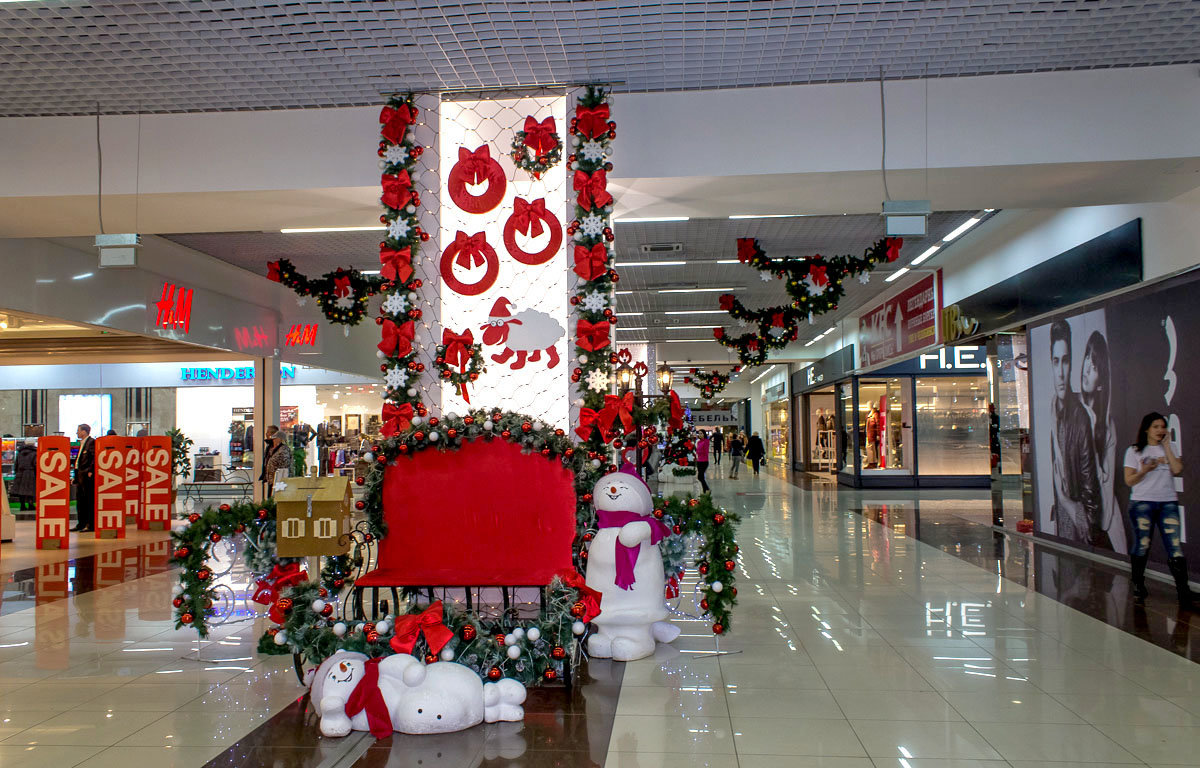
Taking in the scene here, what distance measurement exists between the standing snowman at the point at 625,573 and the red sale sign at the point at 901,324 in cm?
876

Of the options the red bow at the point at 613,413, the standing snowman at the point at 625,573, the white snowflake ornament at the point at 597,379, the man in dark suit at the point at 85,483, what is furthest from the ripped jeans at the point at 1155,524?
the man in dark suit at the point at 85,483

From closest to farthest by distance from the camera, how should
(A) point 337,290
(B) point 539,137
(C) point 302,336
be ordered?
(B) point 539,137 → (A) point 337,290 → (C) point 302,336

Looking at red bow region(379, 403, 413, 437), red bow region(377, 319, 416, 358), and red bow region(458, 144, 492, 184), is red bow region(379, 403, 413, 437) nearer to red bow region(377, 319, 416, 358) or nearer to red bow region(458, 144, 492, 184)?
red bow region(377, 319, 416, 358)

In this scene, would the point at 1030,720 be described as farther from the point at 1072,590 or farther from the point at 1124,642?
the point at 1072,590

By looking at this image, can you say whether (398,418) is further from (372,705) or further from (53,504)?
(53,504)

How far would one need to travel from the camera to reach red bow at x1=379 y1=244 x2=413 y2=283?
5629 millimetres

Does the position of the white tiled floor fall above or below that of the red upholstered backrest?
below

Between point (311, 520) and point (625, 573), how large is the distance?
1829 millimetres

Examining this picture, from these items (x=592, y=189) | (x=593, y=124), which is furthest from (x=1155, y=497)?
(x=593, y=124)

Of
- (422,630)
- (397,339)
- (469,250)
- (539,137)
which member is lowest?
(422,630)

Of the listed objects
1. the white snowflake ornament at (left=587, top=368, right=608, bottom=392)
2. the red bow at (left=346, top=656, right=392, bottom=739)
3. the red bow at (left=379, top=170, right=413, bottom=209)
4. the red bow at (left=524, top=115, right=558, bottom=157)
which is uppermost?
the red bow at (left=524, top=115, right=558, bottom=157)

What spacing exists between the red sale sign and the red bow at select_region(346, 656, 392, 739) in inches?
415

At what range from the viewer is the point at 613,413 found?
5.39 m

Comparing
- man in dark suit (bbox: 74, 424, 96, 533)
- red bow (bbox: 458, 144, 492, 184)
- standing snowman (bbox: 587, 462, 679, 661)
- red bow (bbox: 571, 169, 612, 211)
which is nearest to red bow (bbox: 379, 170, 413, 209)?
red bow (bbox: 458, 144, 492, 184)
